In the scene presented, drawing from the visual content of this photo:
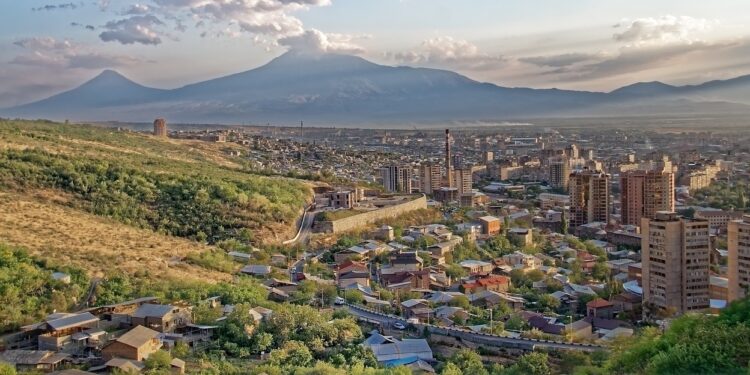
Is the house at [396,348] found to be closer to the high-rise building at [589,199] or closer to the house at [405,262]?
the house at [405,262]

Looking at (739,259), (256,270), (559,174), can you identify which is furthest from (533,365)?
(559,174)

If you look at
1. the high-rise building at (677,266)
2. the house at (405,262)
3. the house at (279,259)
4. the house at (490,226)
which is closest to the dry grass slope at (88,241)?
the house at (279,259)

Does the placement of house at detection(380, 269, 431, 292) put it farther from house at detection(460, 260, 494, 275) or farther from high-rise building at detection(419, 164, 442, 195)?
high-rise building at detection(419, 164, 442, 195)

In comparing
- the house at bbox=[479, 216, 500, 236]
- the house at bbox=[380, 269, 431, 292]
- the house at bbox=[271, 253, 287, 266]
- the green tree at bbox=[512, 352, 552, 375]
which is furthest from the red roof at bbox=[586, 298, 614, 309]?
the house at bbox=[479, 216, 500, 236]

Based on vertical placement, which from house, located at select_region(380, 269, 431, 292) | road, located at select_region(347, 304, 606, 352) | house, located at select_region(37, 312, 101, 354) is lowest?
house, located at select_region(380, 269, 431, 292)

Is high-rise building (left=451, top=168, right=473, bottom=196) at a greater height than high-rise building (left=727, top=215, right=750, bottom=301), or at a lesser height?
lesser
